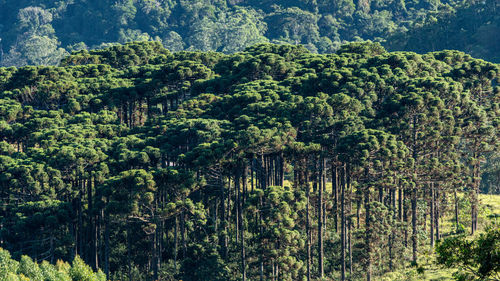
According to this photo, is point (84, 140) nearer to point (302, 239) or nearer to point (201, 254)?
point (201, 254)

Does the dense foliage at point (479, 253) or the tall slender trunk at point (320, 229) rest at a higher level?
the dense foliage at point (479, 253)

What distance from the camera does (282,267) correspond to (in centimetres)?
8150

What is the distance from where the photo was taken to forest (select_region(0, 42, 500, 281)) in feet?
291

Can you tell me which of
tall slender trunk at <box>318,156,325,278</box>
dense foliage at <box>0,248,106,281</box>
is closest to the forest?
tall slender trunk at <box>318,156,325,278</box>

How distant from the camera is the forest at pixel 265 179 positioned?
8881 cm

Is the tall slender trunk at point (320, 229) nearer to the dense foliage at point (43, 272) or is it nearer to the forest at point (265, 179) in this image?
the forest at point (265, 179)

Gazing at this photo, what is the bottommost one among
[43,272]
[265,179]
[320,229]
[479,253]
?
[43,272]

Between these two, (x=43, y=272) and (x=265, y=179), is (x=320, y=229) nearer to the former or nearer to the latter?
(x=265, y=179)

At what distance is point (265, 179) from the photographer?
9388 centimetres

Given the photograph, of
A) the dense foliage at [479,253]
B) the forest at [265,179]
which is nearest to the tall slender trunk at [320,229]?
the forest at [265,179]

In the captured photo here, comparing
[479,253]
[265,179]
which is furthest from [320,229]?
[479,253]

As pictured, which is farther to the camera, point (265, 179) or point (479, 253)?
point (265, 179)

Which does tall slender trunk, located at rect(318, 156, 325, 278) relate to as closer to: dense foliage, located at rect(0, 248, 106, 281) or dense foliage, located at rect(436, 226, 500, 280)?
dense foliage, located at rect(0, 248, 106, 281)

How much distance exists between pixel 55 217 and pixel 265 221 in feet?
87.6
